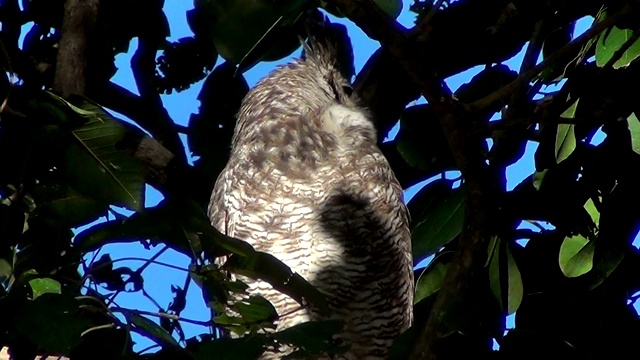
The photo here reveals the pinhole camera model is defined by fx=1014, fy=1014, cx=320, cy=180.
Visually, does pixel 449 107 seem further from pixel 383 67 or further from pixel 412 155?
pixel 383 67

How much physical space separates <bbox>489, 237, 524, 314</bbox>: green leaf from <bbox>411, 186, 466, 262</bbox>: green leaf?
→ 95 mm

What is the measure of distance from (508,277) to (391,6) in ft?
1.79

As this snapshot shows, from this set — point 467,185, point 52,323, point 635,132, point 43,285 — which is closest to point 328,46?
point 635,132

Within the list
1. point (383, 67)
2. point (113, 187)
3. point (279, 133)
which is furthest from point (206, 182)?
point (113, 187)


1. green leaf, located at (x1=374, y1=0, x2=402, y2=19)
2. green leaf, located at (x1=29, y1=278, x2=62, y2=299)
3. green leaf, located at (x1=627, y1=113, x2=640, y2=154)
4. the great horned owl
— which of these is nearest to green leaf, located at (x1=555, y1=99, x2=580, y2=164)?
green leaf, located at (x1=627, y1=113, x2=640, y2=154)

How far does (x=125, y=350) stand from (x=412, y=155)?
0.91 m

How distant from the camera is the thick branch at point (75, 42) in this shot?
2191 mm

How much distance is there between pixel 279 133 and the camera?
8.70ft

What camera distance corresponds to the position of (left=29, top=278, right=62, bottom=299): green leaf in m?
1.51

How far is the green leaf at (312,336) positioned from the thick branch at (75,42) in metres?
1.11

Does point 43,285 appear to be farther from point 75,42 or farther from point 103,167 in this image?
point 75,42

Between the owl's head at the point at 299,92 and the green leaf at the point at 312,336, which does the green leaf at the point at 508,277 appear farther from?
the owl's head at the point at 299,92

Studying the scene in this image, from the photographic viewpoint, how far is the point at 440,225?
1956mm

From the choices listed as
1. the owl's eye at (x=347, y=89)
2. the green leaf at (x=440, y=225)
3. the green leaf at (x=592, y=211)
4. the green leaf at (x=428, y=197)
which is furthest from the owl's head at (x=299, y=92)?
the green leaf at (x=592, y=211)
